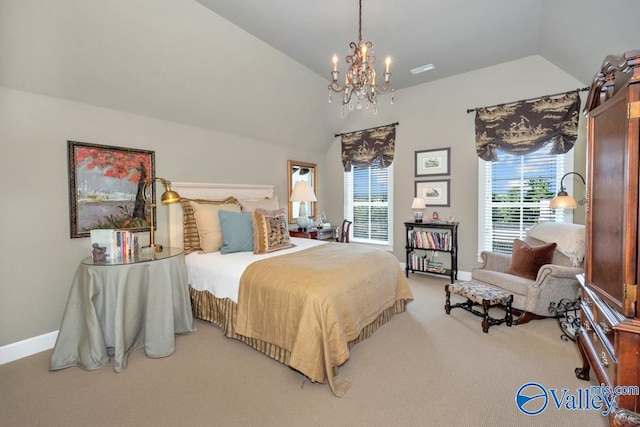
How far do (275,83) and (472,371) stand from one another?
3774 millimetres

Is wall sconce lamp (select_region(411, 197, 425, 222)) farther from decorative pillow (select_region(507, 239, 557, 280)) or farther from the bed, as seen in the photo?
the bed

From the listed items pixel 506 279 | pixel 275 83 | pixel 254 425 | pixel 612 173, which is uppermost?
pixel 275 83

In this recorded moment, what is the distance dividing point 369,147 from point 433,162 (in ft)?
3.78

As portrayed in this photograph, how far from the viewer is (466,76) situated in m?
4.17

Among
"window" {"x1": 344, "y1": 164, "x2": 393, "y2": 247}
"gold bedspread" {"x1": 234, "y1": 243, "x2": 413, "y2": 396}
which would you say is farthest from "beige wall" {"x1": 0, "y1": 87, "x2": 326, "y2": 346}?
"window" {"x1": 344, "y1": 164, "x2": 393, "y2": 247}

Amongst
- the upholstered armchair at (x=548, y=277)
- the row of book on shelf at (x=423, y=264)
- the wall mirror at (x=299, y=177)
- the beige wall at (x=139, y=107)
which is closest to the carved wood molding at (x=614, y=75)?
the upholstered armchair at (x=548, y=277)

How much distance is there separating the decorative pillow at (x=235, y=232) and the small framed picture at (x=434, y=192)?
2895mm

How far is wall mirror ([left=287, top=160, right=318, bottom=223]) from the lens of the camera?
5.01 meters

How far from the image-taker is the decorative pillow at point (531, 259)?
299 cm

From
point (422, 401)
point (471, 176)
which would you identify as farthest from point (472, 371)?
point (471, 176)

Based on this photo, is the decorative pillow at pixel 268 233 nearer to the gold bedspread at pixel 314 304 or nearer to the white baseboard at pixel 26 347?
the gold bedspread at pixel 314 304

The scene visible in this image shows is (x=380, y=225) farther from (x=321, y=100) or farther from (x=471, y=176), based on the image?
(x=321, y=100)

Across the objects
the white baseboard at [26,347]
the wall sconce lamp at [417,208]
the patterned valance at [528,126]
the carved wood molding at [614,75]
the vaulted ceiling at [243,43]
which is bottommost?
the white baseboard at [26,347]

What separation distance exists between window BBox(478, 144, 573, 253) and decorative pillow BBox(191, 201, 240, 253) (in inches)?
143
